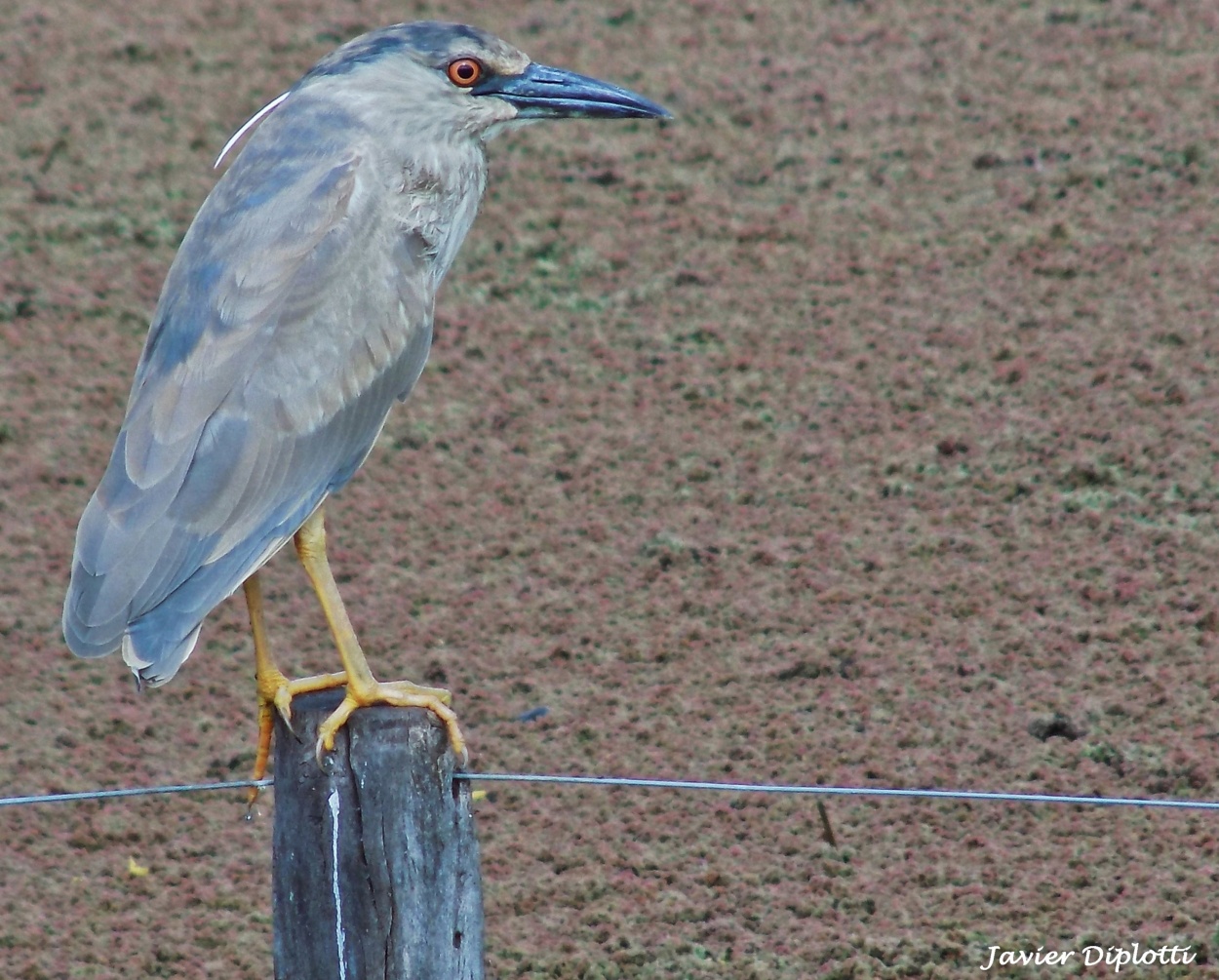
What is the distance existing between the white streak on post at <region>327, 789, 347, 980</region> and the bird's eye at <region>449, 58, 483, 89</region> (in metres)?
1.60

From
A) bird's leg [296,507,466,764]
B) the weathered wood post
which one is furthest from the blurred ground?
the weathered wood post

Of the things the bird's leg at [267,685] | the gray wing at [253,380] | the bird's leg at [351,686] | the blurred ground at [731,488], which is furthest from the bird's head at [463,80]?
the blurred ground at [731,488]

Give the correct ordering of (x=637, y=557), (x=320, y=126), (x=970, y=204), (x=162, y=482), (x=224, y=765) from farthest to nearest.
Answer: (x=970, y=204) < (x=637, y=557) < (x=224, y=765) < (x=320, y=126) < (x=162, y=482)

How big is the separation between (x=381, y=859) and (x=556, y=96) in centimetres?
174

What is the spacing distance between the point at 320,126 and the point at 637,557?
2.32 metres

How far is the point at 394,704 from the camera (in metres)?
2.77

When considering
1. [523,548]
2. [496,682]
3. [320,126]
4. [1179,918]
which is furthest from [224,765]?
[1179,918]

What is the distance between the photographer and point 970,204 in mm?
6504

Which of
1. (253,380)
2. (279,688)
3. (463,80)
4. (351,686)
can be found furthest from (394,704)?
(463,80)

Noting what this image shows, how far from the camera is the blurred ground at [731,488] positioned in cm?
410

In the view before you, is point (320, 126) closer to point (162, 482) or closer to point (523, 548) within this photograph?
point (162, 482)

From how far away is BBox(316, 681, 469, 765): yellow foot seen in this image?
2518 mm

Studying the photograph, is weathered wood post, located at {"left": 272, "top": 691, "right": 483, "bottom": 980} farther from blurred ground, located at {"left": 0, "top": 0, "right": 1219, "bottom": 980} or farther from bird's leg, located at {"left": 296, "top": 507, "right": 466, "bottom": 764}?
blurred ground, located at {"left": 0, "top": 0, "right": 1219, "bottom": 980}

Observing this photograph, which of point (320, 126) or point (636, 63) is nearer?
point (320, 126)
